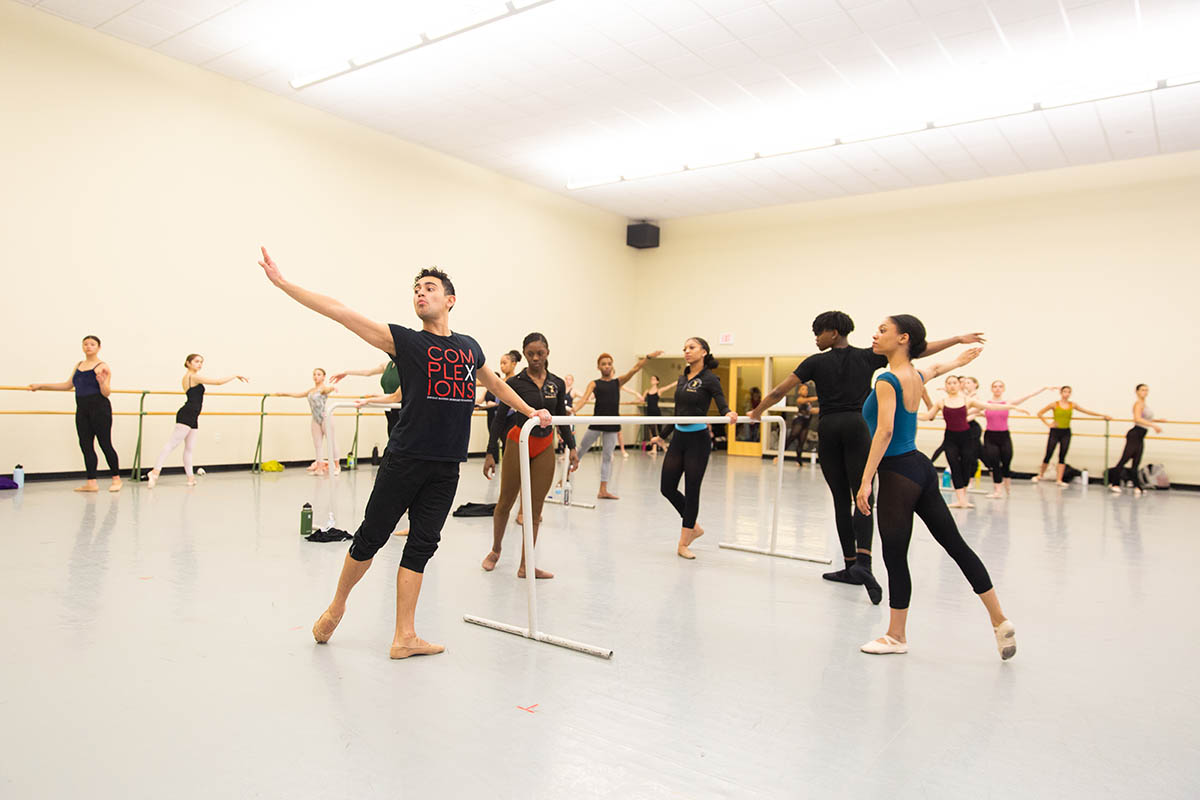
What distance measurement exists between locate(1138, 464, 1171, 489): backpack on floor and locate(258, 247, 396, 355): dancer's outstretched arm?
13217 millimetres

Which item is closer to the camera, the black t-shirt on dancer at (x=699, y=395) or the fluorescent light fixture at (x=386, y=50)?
the black t-shirt on dancer at (x=699, y=395)

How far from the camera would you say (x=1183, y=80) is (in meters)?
8.96

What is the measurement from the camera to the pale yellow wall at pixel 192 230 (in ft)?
28.1

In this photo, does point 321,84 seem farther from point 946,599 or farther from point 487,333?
point 946,599

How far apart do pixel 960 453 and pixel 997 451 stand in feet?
6.44

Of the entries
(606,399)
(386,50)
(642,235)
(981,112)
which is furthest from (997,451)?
(642,235)

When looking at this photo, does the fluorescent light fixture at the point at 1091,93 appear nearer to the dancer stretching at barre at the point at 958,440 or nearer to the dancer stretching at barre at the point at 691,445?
the dancer stretching at barre at the point at 958,440

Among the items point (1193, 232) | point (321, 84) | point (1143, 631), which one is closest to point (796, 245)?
point (1193, 232)

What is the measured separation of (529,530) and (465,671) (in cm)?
72

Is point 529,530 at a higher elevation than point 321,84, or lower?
lower

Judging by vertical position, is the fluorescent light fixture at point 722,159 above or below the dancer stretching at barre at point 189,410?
above

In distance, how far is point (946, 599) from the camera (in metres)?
4.43

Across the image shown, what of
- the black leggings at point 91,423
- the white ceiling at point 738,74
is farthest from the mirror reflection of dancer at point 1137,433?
the black leggings at point 91,423

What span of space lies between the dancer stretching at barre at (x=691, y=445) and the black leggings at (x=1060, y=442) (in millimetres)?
9349
